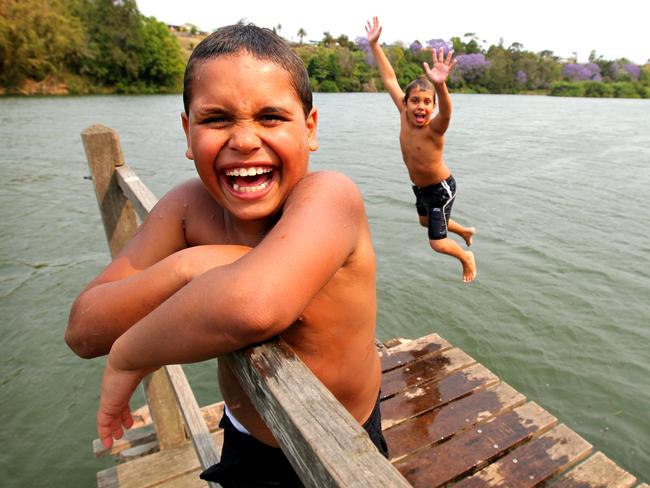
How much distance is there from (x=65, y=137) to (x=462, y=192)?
47.4 ft

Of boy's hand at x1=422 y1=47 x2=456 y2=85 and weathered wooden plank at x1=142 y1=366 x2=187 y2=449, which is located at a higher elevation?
boy's hand at x1=422 y1=47 x2=456 y2=85

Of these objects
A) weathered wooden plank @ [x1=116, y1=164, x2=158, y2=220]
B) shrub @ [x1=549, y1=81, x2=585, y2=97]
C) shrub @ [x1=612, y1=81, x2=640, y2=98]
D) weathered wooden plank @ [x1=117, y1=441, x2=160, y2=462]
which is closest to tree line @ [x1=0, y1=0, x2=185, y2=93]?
weathered wooden plank @ [x1=117, y1=441, x2=160, y2=462]

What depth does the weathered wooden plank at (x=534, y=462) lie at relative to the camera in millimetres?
2494

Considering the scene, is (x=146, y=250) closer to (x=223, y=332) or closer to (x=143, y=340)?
(x=143, y=340)

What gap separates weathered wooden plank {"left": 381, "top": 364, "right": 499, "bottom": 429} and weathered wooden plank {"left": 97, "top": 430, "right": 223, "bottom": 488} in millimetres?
1029

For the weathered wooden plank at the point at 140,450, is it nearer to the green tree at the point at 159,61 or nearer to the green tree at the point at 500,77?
the green tree at the point at 159,61

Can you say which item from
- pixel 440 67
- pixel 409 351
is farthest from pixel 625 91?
pixel 409 351

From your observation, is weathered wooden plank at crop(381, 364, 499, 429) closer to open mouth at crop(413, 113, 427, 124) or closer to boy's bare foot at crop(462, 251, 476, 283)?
boy's bare foot at crop(462, 251, 476, 283)

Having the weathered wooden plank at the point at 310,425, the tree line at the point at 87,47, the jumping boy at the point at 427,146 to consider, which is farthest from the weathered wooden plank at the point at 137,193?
the tree line at the point at 87,47

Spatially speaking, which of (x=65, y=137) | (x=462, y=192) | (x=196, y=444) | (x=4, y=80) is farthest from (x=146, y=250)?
(x=4, y=80)

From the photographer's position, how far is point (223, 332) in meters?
0.86

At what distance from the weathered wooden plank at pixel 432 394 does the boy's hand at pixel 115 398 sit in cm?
189

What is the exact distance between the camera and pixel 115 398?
43.9 inches

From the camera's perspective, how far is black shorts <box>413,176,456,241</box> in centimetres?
501
